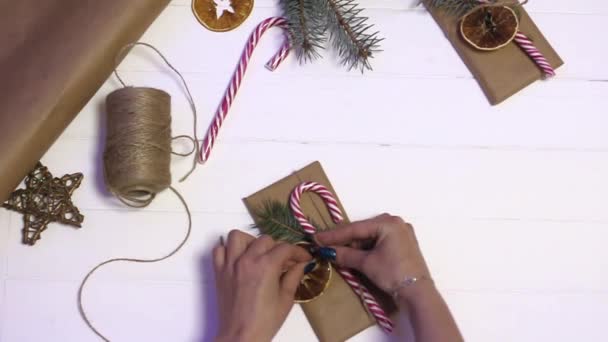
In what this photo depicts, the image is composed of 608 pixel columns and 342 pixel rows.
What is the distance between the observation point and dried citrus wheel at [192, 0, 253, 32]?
128 cm

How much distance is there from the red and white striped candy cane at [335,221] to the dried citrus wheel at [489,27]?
47cm

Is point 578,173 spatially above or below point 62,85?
below

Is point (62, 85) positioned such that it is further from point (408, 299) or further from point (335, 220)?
point (408, 299)

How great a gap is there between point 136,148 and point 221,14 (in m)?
0.39

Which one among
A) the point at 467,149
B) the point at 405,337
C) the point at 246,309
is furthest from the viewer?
the point at 467,149

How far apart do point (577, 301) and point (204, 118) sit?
868 millimetres

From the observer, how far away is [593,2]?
4.27 feet

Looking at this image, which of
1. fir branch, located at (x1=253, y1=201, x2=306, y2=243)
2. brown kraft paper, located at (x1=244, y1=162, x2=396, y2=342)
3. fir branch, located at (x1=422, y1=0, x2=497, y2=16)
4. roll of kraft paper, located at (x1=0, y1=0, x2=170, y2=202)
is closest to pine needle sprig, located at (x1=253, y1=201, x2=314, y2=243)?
fir branch, located at (x1=253, y1=201, x2=306, y2=243)

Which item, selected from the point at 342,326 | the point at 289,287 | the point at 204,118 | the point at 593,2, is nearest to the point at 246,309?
the point at 289,287

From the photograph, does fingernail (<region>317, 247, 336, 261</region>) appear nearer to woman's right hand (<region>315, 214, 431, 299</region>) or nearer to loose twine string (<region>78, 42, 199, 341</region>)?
woman's right hand (<region>315, 214, 431, 299</region>)

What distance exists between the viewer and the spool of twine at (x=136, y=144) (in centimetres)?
109

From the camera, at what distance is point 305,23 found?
1186mm

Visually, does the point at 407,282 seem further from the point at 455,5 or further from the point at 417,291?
the point at 455,5

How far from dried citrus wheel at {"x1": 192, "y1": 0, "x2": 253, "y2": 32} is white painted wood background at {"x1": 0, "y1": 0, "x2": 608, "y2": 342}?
0.07ft
